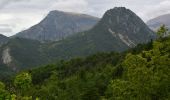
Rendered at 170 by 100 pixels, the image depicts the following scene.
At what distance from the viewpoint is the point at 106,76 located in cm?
17662

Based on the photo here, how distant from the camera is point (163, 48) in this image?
4281cm

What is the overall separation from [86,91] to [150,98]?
77839 mm

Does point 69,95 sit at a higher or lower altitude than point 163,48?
lower

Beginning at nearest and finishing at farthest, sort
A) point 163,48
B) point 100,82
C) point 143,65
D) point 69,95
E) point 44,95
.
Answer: point 143,65, point 163,48, point 69,95, point 44,95, point 100,82

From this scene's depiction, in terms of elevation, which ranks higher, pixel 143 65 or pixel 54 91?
pixel 143 65

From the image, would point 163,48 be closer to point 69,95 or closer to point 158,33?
point 158,33

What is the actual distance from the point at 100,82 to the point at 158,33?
122 m

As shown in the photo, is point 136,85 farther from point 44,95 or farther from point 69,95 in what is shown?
point 44,95

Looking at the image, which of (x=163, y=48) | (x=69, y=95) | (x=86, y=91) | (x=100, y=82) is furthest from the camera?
(x=100, y=82)

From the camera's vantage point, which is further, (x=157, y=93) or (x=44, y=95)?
(x=44, y=95)

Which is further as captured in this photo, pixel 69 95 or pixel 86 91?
pixel 69 95

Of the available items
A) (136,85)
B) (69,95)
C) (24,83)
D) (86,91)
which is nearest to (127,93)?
(136,85)

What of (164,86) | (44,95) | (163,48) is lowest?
(44,95)

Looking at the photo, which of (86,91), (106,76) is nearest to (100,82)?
(106,76)
